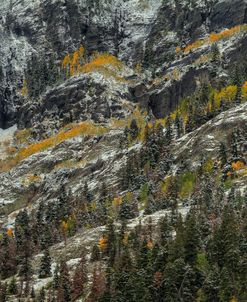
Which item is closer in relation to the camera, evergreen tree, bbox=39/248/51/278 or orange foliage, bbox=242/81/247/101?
evergreen tree, bbox=39/248/51/278

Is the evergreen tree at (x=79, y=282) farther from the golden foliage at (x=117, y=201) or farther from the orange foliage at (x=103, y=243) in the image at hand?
the golden foliage at (x=117, y=201)

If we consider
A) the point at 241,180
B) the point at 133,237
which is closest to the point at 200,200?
the point at 241,180

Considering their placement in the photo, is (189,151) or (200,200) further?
(189,151)

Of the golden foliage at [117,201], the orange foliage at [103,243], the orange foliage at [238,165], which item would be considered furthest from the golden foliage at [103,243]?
the orange foliage at [238,165]

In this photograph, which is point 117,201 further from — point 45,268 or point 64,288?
point 64,288

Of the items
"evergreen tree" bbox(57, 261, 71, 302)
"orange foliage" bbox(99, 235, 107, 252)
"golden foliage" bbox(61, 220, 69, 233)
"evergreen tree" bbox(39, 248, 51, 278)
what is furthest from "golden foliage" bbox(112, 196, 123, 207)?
"evergreen tree" bbox(57, 261, 71, 302)

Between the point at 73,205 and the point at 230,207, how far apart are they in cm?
6521

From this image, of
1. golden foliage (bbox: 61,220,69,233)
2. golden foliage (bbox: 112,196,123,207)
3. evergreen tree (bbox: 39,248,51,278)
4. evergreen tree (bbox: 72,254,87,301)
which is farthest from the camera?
golden foliage (bbox: 61,220,69,233)

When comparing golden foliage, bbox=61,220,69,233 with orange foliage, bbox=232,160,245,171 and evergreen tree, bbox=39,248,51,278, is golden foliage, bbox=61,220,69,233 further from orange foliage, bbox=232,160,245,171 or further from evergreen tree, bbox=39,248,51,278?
orange foliage, bbox=232,160,245,171

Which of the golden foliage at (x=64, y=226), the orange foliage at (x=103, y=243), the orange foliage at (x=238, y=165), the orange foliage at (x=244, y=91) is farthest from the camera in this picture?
the orange foliage at (x=244, y=91)

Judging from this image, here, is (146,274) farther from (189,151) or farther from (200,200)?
(189,151)

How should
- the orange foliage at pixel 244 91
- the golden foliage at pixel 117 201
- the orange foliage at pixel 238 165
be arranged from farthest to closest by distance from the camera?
the orange foliage at pixel 244 91 < the golden foliage at pixel 117 201 < the orange foliage at pixel 238 165

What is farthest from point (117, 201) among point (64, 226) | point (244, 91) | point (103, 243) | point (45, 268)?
point (244, 91)

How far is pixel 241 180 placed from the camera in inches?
5719
